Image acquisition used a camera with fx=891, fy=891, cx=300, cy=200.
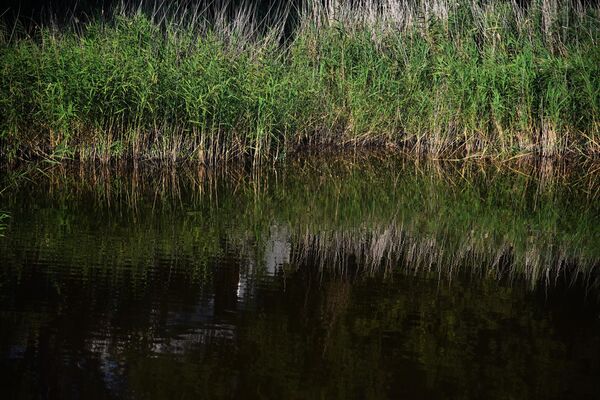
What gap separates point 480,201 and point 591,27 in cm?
322

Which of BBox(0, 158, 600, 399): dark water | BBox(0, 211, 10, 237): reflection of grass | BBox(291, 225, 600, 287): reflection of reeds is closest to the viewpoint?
BBox(0, 158, 600, 399): dark water

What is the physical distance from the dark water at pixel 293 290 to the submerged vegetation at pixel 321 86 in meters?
0.60

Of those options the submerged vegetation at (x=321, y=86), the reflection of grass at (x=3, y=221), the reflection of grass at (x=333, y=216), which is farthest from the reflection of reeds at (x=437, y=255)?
the submerged vegetation at (x=321, y=86)

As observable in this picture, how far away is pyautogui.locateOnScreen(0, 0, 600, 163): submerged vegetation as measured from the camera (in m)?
8.08

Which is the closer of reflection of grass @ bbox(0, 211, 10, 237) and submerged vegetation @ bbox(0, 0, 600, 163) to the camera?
reflection of grass @ bbox(0, 211, 10, 237)

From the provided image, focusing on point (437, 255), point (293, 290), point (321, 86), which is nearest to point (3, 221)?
point (293, 290)

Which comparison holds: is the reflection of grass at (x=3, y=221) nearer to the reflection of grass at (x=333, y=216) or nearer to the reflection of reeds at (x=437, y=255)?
the reflection of grass at (x=333, y=216)

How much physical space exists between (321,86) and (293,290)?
517 cm

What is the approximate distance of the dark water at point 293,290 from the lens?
12.0 feet

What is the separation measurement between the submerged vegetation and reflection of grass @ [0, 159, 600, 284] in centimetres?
48

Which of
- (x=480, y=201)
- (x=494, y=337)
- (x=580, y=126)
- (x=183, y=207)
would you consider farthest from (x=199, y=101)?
(x=494, y=337)

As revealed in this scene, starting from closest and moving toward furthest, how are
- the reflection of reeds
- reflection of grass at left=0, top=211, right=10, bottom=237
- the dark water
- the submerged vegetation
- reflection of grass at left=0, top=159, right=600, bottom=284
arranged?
the dark water
the reflection of reeds
reflection of grass at left=0, top=159, right=600, bottom=284
reflection of grass at left=0, top=211, right=10, bottom=237
the submerged vegetation

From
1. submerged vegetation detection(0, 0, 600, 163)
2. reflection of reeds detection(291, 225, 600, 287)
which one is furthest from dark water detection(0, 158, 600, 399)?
submerged vegetation detection(0, 0, 600, 163)

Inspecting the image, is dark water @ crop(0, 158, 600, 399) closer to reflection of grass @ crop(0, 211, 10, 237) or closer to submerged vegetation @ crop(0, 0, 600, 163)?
reflection of grass @ crop(0, 211, 10, 237)
